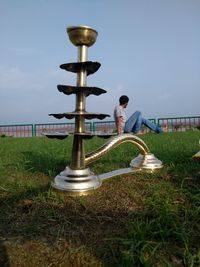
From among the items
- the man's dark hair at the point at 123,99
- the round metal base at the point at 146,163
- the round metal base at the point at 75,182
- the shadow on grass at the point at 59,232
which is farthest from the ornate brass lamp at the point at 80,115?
the man's dark hair at the point at 123,99

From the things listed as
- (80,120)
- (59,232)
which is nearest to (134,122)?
(80,120)

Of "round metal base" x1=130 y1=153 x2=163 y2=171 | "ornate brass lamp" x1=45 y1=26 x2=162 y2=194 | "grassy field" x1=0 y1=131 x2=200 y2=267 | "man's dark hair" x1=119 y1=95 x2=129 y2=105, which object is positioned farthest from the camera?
"man's dark hair" x1=119 y1=95 x2=129 y2=105

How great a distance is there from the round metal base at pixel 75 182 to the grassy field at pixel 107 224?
6 cm

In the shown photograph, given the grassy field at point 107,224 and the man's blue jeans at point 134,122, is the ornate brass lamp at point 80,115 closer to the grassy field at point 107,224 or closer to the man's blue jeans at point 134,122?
the grassy field at point 107,224

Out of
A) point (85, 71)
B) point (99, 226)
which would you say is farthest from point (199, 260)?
point (85, 71)

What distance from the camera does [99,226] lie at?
1544 mm

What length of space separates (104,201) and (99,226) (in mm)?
316

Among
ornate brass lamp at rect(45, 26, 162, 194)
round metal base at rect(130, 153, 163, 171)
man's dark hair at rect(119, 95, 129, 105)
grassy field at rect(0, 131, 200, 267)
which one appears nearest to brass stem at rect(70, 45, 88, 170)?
ornate brass lamp at rect(45, 26, 162, 194)

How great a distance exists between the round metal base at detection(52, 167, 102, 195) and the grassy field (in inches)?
2.4

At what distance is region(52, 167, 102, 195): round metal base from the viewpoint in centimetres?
181

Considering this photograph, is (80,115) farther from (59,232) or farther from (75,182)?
(59,232)

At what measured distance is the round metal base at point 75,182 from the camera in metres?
1.81

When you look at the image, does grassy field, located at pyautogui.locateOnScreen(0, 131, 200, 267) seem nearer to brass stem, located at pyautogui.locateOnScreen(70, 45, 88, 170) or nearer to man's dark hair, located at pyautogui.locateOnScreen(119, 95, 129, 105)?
brass stem, located at pyautogui.locateOnScreen(70, 45, 88, 170)

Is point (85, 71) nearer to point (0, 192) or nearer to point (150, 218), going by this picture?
point (150, 218)
